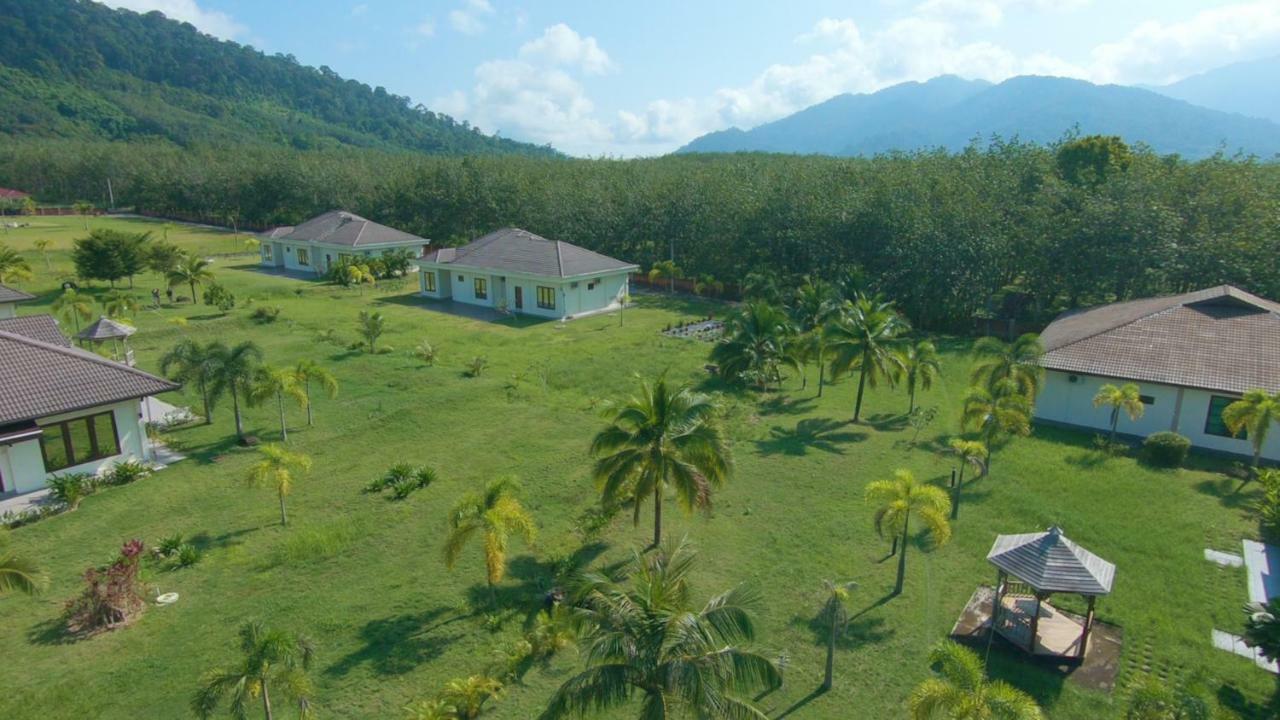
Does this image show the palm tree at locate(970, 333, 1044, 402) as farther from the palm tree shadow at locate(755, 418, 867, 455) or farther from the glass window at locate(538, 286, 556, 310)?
the glass window at locate(538, 286, 556, 310)

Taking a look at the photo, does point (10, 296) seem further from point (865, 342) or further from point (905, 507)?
point (905, 507)

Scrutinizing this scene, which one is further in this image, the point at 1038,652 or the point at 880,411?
the point at 880,411

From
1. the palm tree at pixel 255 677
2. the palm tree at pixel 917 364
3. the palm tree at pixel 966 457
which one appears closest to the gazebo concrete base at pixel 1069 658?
the palm tree at pixel 966 457

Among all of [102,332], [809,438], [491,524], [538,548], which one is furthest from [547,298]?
[491,524]

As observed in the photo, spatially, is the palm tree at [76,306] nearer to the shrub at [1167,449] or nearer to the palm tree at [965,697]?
the palm tree at [965,697]

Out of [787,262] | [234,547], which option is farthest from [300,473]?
[787,262]

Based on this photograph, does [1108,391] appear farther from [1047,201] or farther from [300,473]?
[300,473]
